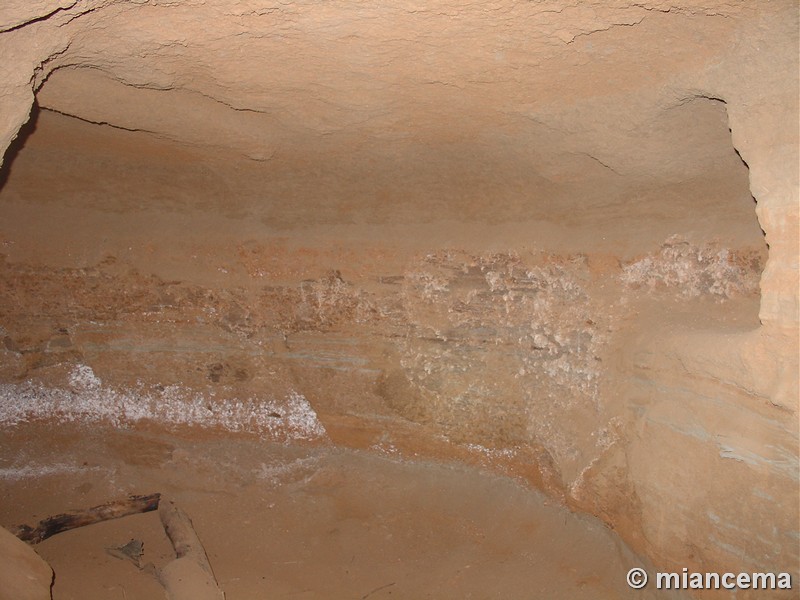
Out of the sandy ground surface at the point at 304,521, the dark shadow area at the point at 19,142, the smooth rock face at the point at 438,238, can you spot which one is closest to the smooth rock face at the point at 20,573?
the sandy ground surface at the point at 304,521

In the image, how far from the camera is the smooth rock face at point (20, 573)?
1.81 m

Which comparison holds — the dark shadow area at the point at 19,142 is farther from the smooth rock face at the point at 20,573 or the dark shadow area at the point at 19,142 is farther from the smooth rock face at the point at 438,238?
the smooth rock face at the point at 20,573

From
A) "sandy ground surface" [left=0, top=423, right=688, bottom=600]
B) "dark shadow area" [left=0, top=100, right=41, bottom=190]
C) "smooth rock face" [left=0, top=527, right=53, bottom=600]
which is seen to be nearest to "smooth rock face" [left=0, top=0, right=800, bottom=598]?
"dark shadow area" [left=0, top=100, right=41, bottom=190]

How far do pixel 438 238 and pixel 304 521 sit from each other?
154 cm

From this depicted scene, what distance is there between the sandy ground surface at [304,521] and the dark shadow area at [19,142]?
4.49 feet

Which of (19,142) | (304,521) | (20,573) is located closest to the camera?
(20,573)

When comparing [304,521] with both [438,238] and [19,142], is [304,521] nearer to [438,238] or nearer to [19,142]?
[438,238]

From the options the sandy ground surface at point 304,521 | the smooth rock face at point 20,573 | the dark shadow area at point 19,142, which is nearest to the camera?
the smooth rock face at point 20,573

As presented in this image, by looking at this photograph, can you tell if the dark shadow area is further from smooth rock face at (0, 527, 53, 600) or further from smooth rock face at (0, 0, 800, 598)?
smooth rock face at (0, 527, 53, 600)

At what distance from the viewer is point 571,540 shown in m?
2.59

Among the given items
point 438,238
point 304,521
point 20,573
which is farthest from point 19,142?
point 304,521

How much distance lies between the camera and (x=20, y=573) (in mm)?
1909

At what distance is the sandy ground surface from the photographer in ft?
8.11

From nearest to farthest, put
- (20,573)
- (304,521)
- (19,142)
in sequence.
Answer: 1. (20,573)
2. (19,142)
3. (304,521)
